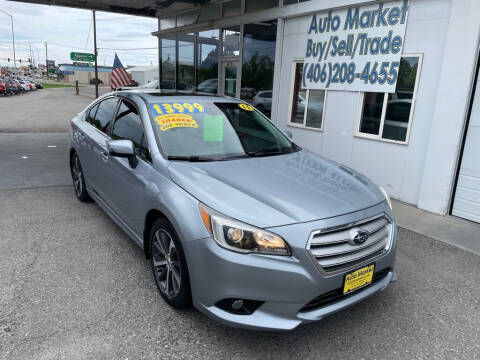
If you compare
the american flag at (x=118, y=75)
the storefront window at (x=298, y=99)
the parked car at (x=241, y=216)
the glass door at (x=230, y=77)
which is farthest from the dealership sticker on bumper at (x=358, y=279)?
the american flag at (x=118, y=75)

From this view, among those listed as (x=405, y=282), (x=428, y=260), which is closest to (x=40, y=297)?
(x=405, y=282)

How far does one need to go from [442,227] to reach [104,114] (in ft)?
15.5

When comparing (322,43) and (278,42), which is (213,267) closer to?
(322,43)

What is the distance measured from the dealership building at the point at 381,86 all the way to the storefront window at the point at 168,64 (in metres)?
4.14

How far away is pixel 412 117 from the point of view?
5.87 m

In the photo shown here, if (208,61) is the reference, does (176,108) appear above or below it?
below

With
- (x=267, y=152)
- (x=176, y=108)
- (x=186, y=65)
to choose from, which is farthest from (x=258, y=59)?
(x=267, y=152)

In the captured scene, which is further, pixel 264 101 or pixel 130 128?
pixel 264 101

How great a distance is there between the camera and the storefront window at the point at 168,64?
44.4 feet

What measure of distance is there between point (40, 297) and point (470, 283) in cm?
399

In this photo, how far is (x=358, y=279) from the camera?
8.46 ft

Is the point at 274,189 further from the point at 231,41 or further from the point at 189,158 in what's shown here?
the point at 231,41

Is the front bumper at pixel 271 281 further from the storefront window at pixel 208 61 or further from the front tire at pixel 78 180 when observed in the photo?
the storefront window at pixel 208 61

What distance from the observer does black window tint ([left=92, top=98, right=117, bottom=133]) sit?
4393 mm
